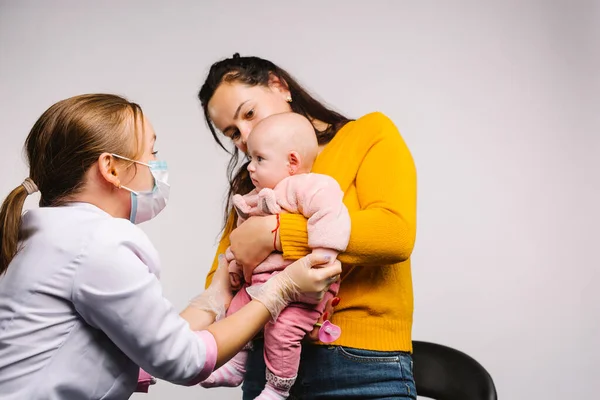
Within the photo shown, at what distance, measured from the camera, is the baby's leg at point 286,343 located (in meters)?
1.61

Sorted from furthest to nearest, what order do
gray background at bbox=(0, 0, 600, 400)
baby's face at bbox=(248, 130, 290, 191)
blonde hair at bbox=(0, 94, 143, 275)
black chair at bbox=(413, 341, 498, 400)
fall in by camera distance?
1. gray background at bbox=(0, 0, 600, 400)
2. black chair at bbox=(413, 341, 498, 400)
3. baby's face at bbox=(248, 130, 290, 191)
4. blonde hair at bbox=(0, 94, 143, 275)

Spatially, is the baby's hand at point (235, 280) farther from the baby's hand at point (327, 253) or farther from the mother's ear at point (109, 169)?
→ the mother's ear at point (109, 169)

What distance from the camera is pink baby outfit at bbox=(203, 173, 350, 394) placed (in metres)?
1.57

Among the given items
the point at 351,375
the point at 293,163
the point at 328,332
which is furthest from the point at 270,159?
the point at 351,375

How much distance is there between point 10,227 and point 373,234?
0.79 meters

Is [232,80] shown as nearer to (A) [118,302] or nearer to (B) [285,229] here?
(B) [285,229]

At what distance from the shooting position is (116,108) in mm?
1536

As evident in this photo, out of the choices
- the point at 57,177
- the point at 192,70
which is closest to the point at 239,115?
the point at 57,177

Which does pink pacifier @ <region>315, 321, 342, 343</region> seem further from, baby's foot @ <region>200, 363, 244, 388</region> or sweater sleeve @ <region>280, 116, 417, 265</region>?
baby's foot @ <region>200, 363, 244, 388</region>

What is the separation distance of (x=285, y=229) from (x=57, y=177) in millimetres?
529

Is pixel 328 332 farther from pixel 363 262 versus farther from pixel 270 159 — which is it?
pixel 270 159

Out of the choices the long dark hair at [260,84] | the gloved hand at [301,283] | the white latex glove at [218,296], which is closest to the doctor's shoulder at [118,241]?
the gloved hand at [301,283]

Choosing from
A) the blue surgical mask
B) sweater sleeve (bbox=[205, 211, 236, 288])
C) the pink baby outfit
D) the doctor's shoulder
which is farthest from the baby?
the doctor's shoulder

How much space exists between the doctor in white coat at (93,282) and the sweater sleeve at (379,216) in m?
0.07
